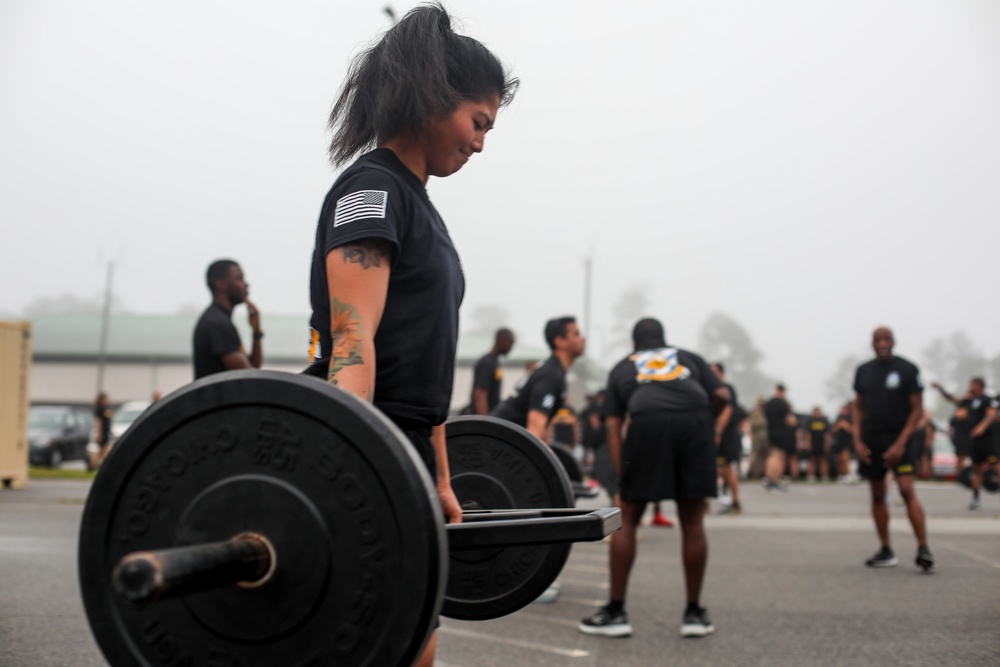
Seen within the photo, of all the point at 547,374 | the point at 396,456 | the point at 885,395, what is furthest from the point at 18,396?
the point at 396,456

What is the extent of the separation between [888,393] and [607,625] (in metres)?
3.91

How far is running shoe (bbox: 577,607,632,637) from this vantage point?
18.5 feet

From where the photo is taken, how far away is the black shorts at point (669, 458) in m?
5.83

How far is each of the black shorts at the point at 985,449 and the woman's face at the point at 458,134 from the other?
15086 millimetres

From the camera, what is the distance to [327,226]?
2.29m

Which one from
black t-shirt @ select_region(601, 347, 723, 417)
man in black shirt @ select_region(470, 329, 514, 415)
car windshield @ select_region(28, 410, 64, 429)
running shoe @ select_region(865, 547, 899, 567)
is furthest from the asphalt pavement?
car windshield @ select_region(28, 410, 64, 429)

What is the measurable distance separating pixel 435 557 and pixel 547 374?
5.72m

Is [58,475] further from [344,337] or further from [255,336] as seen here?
[344,337]

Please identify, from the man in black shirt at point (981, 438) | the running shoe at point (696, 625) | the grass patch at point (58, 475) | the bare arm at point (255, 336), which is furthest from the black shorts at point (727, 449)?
the grass patch at point (58, 475)

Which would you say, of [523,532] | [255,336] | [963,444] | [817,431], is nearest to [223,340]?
[255,336]

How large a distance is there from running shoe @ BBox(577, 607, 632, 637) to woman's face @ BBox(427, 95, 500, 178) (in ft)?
12.3

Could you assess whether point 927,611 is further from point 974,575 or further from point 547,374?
point 547,374

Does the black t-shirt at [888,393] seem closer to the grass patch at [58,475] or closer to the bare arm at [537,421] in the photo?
the bare arm at [537,421]

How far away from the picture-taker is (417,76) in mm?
2377
